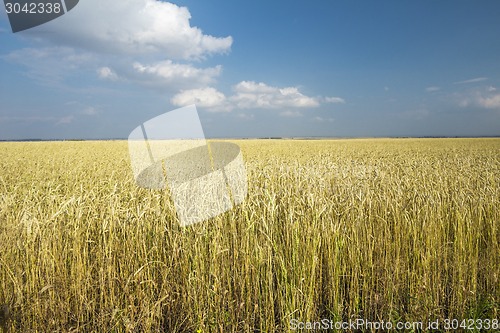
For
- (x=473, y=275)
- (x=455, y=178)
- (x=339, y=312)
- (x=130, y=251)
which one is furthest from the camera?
(x=455, y=178)

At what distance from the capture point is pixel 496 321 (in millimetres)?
2656

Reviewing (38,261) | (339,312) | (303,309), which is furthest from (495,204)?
Result: (38,261)

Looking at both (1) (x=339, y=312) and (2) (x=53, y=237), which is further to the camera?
(2) (x=53, y=237)

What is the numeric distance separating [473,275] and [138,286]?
3401 mm

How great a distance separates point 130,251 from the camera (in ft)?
11.0

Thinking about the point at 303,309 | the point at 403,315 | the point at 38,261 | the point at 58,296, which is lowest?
the point at 403,315

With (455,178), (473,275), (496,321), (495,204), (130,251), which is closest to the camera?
(496,321)

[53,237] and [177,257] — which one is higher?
[53,237]

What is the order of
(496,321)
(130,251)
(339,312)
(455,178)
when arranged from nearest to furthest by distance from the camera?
(496,321) < (339,312) < (130,251) < (455,178)

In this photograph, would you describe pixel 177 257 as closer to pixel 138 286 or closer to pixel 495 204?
pixel 138 286

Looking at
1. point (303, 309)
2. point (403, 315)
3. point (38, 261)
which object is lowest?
point (403, 315)

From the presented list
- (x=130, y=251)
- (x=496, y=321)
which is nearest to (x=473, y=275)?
(x=496, y=321)

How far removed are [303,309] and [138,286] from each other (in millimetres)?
1549

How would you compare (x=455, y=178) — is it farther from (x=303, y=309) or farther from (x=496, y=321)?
(x=303, y=309)
